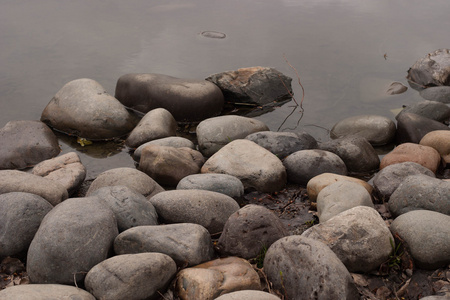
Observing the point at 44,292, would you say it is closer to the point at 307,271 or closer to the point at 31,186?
the point at 31,186

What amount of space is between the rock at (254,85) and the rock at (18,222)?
4.56 metres

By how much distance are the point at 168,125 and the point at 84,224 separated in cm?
342

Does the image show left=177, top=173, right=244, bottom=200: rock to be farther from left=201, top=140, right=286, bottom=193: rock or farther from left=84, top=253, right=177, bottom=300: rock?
left=84, top=253, right=177, bottom=300: rock

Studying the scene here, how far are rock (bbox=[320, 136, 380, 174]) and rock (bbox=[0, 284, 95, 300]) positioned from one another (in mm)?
3896

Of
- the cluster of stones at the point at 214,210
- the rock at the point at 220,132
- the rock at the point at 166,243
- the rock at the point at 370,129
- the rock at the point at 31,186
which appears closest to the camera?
the cluster of stones at the point at 214,210

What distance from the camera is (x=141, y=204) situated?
462 cm

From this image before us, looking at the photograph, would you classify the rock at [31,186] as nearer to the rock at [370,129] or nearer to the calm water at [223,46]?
the calm water at [223,46]

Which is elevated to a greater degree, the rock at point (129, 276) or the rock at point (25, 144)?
the rock at point (129, 276)

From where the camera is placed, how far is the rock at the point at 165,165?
6.01m

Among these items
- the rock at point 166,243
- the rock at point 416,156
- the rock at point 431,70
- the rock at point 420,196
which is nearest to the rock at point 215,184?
the rock at point 166,243

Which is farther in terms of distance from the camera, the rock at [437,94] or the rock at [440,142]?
the rock at [437,94]

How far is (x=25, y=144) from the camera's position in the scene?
6680 mm

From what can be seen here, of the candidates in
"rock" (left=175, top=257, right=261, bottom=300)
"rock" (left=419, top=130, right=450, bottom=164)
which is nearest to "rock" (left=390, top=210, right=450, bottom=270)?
"rock" (left=175, top=257, right=261, bottom=300)

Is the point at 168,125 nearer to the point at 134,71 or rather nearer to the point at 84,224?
the point at 134,71
